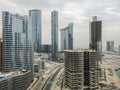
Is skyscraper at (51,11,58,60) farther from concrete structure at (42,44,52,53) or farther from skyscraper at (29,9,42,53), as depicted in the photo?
skyscraper at (29,9,42,53)

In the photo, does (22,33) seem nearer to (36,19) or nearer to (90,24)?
(90,24)

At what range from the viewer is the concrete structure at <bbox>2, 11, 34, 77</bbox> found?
45.8m

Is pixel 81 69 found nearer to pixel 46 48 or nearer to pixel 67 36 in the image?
pixel 46 48

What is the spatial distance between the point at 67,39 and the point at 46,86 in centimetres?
7975

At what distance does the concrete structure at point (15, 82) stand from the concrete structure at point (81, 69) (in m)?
7.90

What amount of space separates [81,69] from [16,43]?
47.1ft

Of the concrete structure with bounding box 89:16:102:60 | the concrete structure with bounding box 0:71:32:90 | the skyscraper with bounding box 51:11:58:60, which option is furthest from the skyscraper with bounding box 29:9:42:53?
the concrete structure with bounding box 0:71:32:90

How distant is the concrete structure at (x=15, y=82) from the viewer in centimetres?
3315

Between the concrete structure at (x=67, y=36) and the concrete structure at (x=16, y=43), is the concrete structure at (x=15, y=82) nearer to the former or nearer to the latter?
the concrete structure at (x=16, y=43)

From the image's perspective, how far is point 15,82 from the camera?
118 feet

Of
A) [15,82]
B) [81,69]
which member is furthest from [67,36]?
[15,82]

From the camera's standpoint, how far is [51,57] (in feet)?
340

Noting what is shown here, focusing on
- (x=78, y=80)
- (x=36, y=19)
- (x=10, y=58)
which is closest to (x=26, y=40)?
(x=10, y=58)

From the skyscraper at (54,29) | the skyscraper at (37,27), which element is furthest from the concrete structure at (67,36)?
the skyscraper at (54,29)
